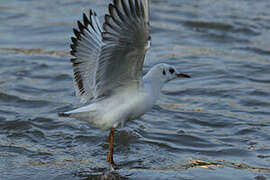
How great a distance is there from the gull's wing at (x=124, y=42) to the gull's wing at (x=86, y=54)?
37 cm

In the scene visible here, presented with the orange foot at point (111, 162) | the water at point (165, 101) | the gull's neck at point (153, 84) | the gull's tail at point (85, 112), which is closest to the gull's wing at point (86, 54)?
the gull's tail at point (85, 112)

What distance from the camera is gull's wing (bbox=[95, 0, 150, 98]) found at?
4.38m

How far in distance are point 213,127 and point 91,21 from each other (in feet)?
7.27

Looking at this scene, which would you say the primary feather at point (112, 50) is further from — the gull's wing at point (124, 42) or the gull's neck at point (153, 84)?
the gull's neck at point (153, 84)

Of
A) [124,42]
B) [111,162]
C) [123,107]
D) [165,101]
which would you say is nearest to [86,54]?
[123,107]

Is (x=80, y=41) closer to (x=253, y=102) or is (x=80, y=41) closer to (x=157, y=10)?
(x=253, y=102)

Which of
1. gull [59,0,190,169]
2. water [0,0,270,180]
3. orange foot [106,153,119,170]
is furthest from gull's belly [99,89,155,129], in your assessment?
water [0,0,270,180]

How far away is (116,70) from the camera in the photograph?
4848 mm

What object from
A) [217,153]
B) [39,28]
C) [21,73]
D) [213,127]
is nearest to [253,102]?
[213,127]

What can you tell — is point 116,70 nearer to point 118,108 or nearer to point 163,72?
point 118,108

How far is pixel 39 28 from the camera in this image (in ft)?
35.9

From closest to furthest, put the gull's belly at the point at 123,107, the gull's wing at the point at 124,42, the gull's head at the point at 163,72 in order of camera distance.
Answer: the gull's wing at the point at 124,42
the gull's belly at the point at 123,107
the gull's head at the point at 163,72

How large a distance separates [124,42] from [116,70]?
395mm

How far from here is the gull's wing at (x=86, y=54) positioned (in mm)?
5262
